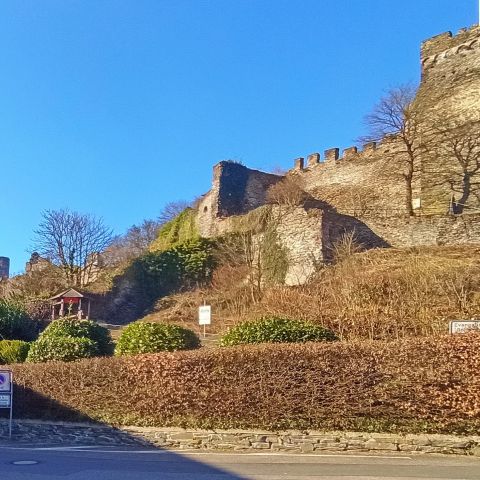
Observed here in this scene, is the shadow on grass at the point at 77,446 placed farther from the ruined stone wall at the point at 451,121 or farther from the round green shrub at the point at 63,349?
the ruined stone wall at the point at 451,121

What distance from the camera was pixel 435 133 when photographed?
101ft

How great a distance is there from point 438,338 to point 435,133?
72.9 feet

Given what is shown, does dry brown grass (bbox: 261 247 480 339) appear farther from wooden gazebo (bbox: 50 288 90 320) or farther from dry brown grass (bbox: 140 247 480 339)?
wooden gazebo (bbox: 50 288 90 320)

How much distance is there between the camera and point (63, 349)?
14.2 metres

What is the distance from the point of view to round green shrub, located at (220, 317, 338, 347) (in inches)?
500

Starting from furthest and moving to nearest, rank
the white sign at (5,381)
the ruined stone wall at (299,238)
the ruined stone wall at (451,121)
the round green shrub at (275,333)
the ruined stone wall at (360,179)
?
the ruined stone wall at (360,179), the ruined stone wall at (451,121), the ruined stone wall at (299,238), the white sign at (5,381), the round green shrub at (275,333)

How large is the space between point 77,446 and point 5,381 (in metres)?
2.27

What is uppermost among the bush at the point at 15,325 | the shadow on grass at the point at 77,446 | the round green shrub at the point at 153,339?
the bush at the point at 15,325

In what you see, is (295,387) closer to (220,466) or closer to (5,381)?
(220,466)

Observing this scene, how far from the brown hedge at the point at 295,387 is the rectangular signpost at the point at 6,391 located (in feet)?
3.73

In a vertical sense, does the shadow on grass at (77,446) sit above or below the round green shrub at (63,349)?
below

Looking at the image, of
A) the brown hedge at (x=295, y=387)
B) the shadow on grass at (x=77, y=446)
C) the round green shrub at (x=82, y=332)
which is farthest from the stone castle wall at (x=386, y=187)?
the shadow on grass at (x=77, y=446)

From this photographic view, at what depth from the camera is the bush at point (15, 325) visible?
20.7 metres

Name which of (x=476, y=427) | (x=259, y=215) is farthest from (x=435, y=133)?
(x=476, y=427)
